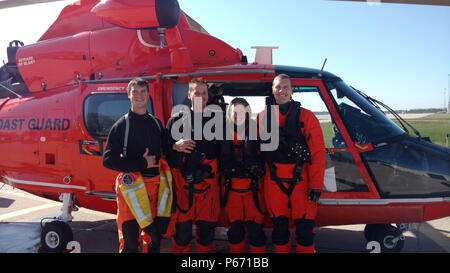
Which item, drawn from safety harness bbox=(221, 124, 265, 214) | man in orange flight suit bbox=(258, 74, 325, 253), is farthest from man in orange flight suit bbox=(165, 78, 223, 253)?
man in orange flight suit bbox=(258, 74, 325, 253)

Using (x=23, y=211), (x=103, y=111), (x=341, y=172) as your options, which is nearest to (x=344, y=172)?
(x=341, y=172)

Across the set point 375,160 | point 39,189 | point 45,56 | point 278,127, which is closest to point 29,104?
point 45,56

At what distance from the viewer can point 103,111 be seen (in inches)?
143

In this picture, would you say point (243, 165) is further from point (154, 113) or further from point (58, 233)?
point (58, 233)

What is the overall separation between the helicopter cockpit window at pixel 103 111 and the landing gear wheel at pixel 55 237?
1.19 metres

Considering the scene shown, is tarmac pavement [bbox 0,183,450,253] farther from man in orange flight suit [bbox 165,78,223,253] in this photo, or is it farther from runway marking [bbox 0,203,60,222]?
man in orange flight suit [bbox 165,78,223,253]

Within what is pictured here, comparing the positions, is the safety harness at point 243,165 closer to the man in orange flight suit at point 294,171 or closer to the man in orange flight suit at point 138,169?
the man in orange flight suit at point 294,171

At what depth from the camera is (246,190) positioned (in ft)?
9.45

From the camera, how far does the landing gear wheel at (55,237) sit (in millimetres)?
3596

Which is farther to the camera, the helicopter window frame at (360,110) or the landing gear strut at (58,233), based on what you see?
the landing gear strut at (58,233)

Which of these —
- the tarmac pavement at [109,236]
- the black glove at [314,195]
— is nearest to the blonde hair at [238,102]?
the black glove at [314,195]

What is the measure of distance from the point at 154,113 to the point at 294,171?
1.71m

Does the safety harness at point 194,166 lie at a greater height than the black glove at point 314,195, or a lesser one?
greater
